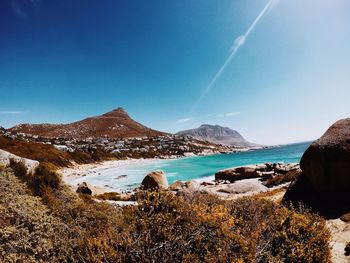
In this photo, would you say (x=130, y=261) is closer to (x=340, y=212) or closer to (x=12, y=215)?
(x=12, y=215)

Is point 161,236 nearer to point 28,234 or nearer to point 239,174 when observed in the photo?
point 28,234

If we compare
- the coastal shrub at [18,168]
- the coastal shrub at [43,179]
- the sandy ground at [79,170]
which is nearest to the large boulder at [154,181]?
the sandy ground at [79,170]

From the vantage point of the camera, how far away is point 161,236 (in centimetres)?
448

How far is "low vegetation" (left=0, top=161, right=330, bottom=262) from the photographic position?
415 centimetres

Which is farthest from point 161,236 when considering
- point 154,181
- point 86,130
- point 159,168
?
point 86,130

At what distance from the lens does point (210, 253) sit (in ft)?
13.3

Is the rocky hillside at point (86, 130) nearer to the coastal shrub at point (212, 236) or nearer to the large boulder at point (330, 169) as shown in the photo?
the large boulder at point (330, 169)

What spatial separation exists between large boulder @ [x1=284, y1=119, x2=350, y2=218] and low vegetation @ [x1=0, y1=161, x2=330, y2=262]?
6.35 meters

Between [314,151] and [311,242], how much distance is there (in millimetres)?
8024

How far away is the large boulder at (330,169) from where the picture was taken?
36.4ft

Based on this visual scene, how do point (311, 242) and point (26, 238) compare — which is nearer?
point (26, 238)

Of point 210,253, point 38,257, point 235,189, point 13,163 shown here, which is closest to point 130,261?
point 210,253

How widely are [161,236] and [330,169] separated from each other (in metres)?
10.5

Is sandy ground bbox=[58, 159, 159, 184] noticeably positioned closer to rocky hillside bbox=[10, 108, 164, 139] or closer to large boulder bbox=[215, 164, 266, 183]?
large boulder bbox=[215, 164, 266, 183]
